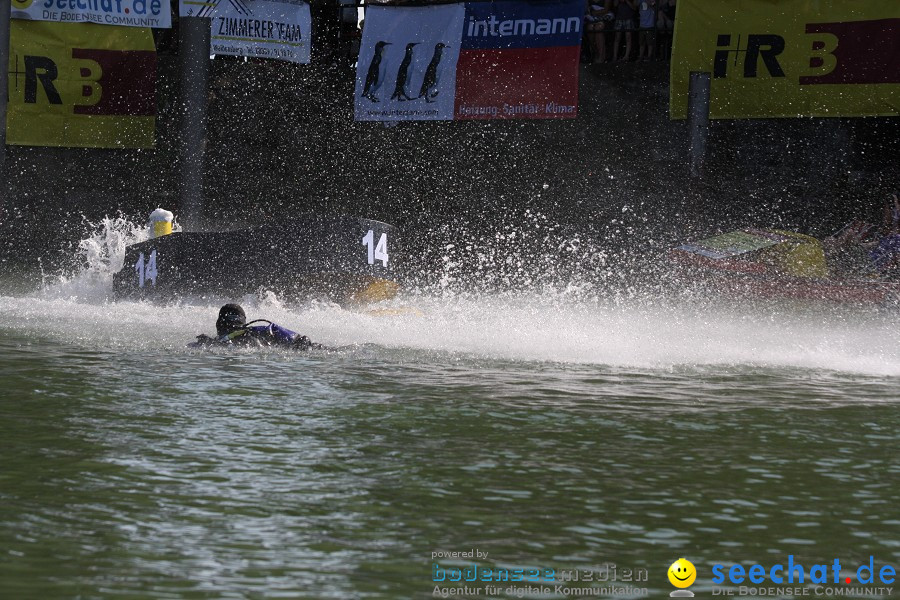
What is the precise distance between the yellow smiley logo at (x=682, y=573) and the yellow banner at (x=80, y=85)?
1935cm

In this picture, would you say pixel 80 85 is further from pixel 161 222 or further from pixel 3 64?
pixel 161 222

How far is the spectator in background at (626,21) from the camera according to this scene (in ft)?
70.2

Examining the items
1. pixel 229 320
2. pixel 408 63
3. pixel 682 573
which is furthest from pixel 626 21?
pixel 682 573

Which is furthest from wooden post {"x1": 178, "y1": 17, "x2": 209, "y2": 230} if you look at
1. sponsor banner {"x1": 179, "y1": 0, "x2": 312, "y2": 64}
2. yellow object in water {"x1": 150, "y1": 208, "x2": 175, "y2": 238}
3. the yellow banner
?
yellow object in water {"x1": 150, "y1": 208, "x2": 175, "y2": 238}

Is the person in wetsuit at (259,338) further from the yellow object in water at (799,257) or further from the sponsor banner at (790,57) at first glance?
the sponsor banner at (790,57)

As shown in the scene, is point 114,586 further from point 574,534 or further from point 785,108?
point 785,108

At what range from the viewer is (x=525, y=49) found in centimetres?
2097

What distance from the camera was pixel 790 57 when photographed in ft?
61.1

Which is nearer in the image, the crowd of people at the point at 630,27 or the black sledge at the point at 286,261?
the black sledge at the point at 286,261

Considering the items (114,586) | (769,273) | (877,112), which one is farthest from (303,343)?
(877,112)

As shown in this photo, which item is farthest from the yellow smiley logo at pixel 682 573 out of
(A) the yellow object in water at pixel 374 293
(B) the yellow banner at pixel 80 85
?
(B) the yellow banner at pixel 80 85

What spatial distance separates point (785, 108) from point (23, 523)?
1401cm

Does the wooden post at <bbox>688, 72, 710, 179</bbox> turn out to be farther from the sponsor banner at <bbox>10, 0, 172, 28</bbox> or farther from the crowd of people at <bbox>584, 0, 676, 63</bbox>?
the sponsor banner at <bbox>10, 0, 172, 28</bbox>

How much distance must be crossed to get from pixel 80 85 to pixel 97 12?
1.26 m
